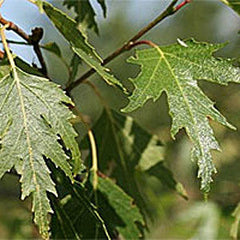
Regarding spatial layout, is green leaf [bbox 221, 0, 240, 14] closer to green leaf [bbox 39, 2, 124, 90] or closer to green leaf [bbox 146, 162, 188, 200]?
green leaf [bbox 39, 2, 124, 90]

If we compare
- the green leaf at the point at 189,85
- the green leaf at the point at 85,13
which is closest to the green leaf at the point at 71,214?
the green leaf at the point at 189,85

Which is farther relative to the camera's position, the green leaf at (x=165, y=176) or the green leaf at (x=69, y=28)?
the green leaf at (x=165, y=176)

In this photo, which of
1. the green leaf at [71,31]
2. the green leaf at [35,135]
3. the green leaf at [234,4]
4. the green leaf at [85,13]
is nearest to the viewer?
the green leaf at [35,135]

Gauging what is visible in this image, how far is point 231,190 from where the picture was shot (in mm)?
2070

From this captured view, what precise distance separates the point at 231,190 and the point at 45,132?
53.0 inches

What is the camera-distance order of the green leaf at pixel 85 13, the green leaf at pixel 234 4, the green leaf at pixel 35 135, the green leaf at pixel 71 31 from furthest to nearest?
the green leaf at pixel 85 13, the green leaf at pixel 234 4, the green leaf at pixel 71 31, the green leaf at pixel 35 135

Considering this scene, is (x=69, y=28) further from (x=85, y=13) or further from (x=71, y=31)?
(x=85, y=13)

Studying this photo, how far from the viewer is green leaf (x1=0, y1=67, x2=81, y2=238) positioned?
2.61ft

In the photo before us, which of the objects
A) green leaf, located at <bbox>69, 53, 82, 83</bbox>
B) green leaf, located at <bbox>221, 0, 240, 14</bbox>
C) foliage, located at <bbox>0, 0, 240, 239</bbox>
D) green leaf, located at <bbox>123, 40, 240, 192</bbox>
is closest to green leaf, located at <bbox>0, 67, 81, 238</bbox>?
foliage, located at <bbox>0, 0, 240, 239</bbox>

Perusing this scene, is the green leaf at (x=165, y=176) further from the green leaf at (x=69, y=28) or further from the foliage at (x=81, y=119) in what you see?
the green leaf at (x=69, y=28)

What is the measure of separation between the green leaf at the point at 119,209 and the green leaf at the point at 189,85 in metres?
0.24

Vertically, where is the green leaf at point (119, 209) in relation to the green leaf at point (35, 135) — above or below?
below

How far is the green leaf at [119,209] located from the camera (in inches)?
43.0

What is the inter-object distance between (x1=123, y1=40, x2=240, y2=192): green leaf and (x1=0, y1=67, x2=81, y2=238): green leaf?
11 centimetres
